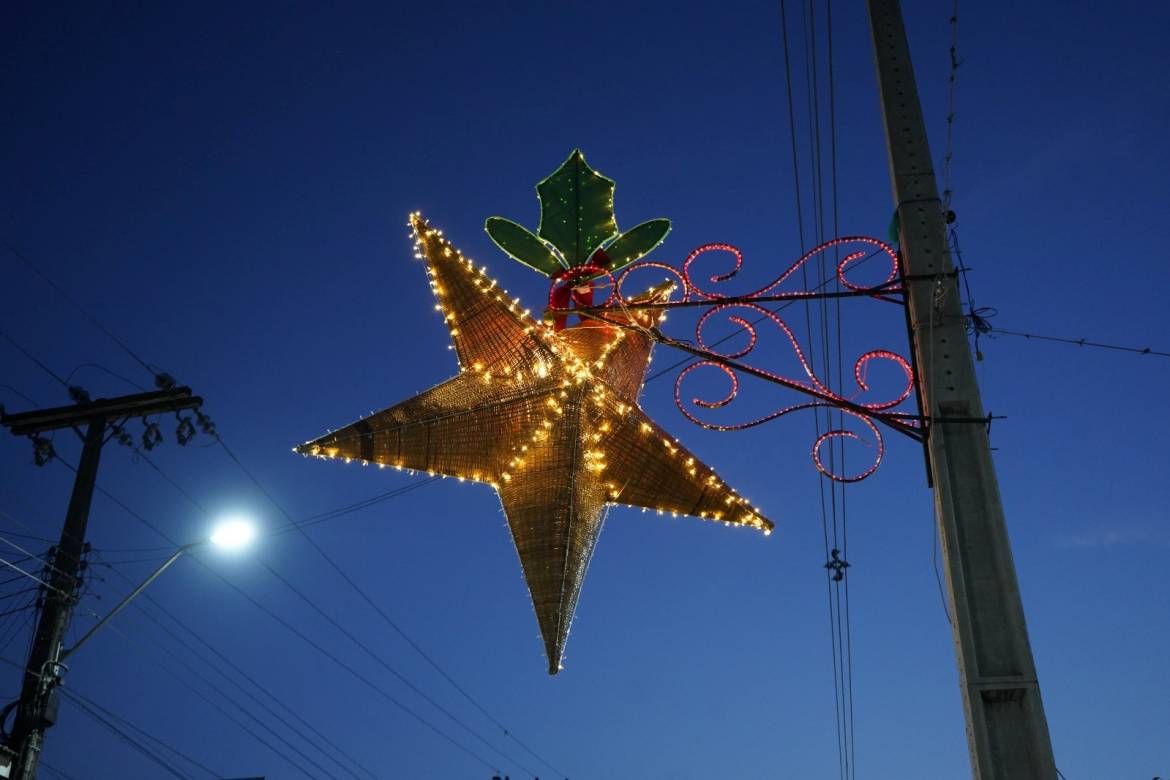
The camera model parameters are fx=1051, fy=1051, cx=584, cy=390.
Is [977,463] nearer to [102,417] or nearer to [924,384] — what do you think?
[924,384]

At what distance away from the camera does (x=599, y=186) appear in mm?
8773

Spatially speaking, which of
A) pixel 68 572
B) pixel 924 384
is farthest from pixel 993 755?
pixel 68 572

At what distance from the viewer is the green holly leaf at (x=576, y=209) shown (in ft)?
28.6

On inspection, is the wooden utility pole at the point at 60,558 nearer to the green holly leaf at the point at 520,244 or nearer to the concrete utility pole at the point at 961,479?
the green holly leaf at the point at 520,244

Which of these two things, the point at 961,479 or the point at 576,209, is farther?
the point at 576,209

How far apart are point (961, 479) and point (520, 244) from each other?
185 inches

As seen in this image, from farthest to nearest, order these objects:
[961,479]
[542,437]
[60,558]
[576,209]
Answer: [60,558]
[576,209]
[542,437]
[961,479]

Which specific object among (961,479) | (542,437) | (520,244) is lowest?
(961,479)

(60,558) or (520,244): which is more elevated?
(520,244)

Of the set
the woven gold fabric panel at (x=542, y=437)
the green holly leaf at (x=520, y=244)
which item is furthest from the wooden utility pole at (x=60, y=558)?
the green holly leaf at (x=520, y=244)

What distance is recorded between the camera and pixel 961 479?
16.9 ft

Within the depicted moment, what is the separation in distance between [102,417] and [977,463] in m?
10.3

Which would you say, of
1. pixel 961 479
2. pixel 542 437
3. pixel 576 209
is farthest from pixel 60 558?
pixel 961 479

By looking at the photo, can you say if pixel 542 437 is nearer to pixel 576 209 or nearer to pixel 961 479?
pixel 576 209
